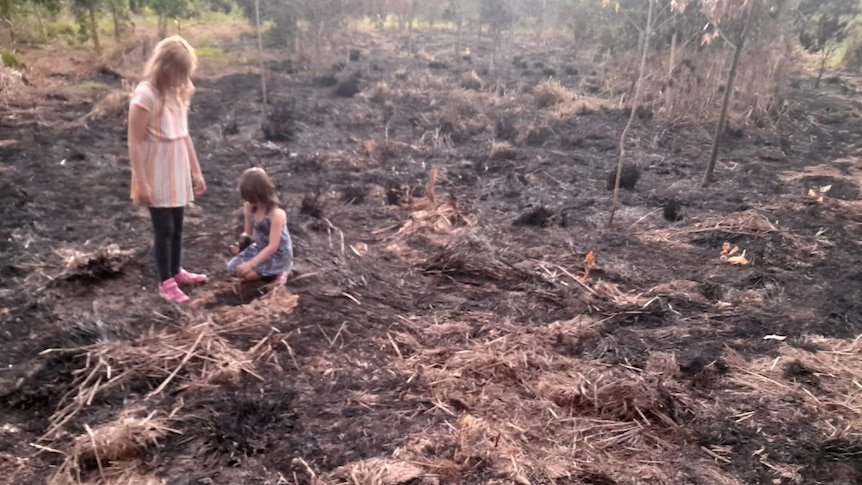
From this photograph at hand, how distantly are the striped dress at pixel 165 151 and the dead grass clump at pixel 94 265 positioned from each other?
36.3 inches

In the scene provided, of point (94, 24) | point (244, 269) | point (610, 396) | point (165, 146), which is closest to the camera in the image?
point (610, 396)

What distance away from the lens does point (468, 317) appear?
412 centimetres

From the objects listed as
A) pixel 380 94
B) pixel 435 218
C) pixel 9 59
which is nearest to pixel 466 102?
pixel 380 94

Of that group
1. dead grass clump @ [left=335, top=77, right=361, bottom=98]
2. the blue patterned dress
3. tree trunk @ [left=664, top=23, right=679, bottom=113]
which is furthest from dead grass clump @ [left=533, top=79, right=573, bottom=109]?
the blue patterned dress

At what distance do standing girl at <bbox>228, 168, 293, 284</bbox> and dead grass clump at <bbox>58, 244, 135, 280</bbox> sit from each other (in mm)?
827

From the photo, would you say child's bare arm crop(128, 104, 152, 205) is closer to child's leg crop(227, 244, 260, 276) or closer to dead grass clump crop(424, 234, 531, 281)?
child's leg crop(227, 244, 260, 276)

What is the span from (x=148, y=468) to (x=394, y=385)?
49.9 inches

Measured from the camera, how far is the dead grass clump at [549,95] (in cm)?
1212

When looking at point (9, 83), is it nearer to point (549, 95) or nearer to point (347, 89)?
point (347, 89)

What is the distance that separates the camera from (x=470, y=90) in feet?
42.6

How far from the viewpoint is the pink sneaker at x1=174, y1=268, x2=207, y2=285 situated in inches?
167

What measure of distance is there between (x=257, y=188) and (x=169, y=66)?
3.01ft

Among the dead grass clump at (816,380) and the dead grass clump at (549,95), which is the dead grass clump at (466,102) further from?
the dead grass clump at (816,380)

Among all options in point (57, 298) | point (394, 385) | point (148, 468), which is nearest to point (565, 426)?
point (394, 385)
